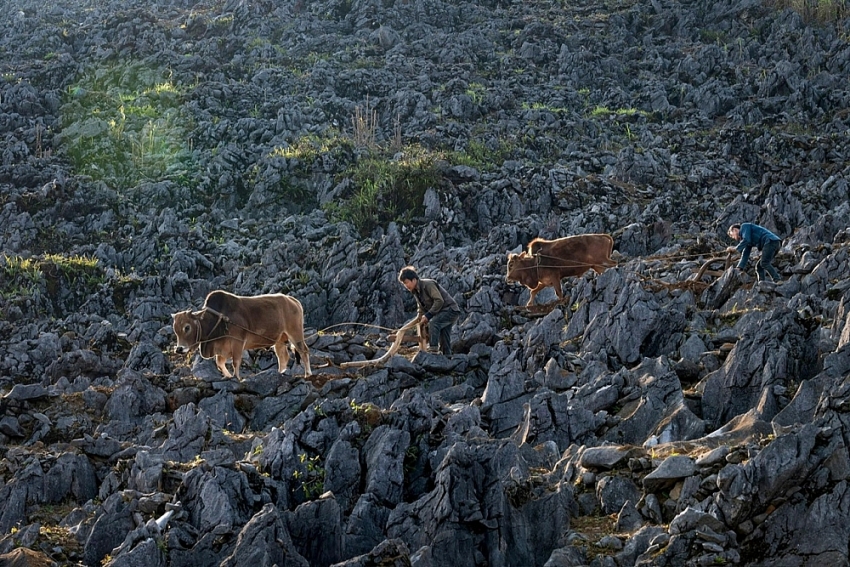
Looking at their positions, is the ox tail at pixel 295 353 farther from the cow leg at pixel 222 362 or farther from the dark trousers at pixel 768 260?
the dark trousers at pixel 768 260

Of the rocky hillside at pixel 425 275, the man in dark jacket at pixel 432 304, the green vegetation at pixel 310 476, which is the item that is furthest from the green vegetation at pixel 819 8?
the green vegetation at pixel 310 476

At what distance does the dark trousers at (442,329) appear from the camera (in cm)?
2017

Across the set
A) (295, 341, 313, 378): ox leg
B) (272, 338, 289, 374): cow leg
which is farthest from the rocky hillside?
(272, 338, 289, 374): cow leg

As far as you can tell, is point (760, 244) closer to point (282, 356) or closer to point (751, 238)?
point (751, 238)

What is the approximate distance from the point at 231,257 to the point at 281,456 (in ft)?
62.8

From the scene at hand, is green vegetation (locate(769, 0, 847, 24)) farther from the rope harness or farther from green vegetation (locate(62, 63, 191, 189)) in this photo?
the rope harness

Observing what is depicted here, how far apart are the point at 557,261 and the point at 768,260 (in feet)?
16.8

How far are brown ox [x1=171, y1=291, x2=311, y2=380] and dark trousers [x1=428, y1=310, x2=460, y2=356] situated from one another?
2.27 meters

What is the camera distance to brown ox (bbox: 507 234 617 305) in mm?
25031

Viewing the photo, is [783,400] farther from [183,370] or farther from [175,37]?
[175,37]

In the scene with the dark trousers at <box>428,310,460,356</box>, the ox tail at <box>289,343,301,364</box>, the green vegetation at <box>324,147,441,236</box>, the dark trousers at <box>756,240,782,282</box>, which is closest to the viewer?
the dark trousers at <box>428,310,460,356</box>

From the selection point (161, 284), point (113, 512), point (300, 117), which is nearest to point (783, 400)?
point (113, 512)

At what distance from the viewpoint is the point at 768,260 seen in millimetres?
21875

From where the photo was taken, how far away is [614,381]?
16734 millimetres
